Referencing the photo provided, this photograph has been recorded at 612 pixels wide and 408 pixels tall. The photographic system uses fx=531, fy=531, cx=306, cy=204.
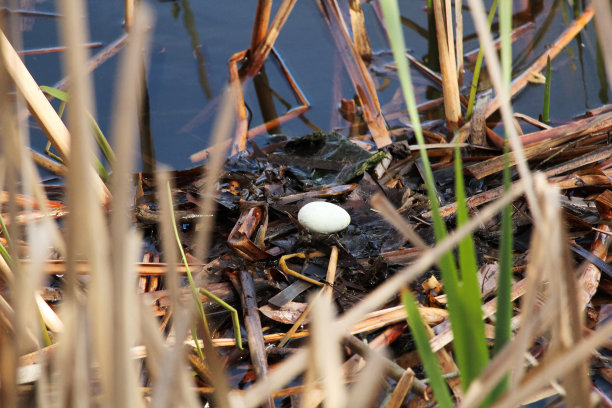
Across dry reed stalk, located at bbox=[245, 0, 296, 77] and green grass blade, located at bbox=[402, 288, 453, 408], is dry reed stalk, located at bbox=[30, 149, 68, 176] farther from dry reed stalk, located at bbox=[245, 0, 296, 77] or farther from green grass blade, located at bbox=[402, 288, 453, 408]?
green grass blade, located at bbox=[402, 288, 453, 408]

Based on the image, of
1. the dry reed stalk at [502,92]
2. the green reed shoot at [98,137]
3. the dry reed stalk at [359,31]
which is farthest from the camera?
the dry reed stalk at [359,31]

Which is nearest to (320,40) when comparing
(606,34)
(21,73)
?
(21,73)

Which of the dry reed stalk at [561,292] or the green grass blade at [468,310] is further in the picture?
the green grass blade at [468,310]

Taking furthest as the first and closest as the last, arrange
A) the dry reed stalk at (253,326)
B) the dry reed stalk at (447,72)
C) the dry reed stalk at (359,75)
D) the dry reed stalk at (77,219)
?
the dry reed stalk at (359,75)
the dry reed stalk at (447,72)
the dry reed stalk at (253,326)
the dry reed stalk at (77,219)

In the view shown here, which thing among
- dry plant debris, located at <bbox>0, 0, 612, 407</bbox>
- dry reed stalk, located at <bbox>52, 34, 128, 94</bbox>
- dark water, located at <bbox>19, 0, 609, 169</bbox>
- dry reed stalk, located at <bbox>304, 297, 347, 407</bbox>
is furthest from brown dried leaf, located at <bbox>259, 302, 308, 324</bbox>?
dry reed stalk, located at <bbox>52, 34, 128, 94</bbox>

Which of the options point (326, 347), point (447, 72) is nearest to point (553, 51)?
point (447, 72)

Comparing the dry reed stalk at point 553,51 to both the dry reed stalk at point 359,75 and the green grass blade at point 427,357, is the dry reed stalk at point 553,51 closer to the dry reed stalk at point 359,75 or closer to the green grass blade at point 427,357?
the dry reed stalk at point 359,75

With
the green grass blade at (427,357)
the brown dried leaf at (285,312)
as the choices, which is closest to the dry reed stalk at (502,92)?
the green grass blade at (427,357)
